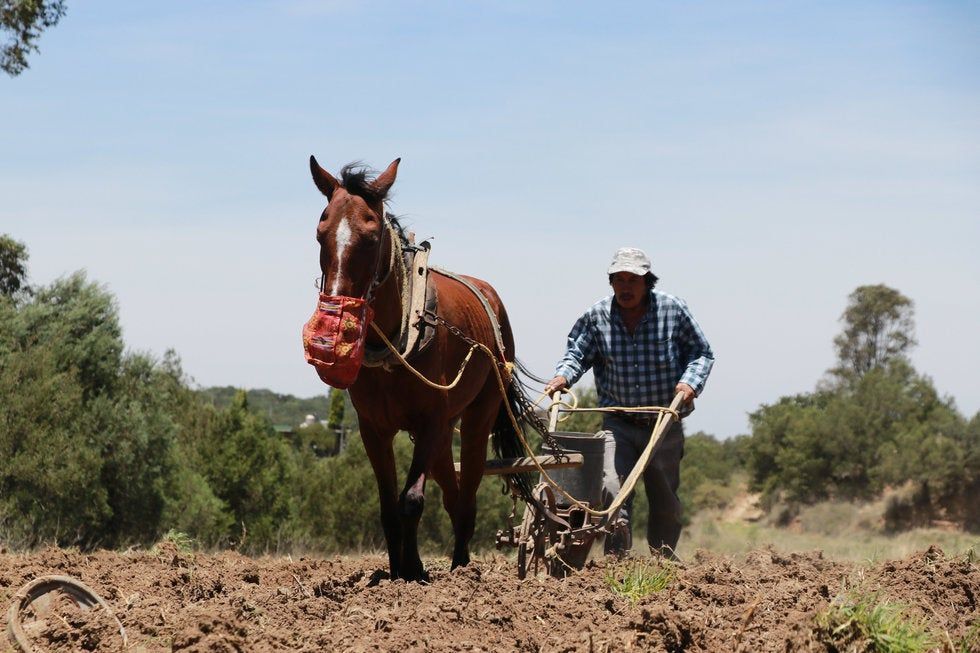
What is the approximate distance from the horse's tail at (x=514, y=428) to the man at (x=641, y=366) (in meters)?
0.27

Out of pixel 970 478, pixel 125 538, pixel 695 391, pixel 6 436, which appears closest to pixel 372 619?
pixel 695 391

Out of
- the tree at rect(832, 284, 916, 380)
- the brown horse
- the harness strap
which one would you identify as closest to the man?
the brown horse

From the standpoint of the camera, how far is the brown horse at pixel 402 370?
19.5 feet

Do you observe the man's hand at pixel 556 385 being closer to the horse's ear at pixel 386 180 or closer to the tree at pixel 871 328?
the horse's ear at pixel 386 180

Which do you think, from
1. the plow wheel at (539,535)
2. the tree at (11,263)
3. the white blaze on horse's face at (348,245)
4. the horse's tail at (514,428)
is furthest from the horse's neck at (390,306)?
the tree at (11,263)

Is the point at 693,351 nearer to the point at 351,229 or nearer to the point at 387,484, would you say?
the point at 387,484

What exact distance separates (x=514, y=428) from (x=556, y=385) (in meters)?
0.41

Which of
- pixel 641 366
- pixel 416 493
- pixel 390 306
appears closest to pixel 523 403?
pixel 641 366

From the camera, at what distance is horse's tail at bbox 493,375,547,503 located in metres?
7.94

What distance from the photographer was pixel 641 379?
27.1 feet

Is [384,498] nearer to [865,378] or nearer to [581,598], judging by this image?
[581,598]

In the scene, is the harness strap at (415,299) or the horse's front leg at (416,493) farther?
the horse's front leg at (416,493)

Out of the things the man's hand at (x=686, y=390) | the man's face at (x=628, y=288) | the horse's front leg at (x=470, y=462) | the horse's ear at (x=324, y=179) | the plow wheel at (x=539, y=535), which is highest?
the horse's ear at (x=324, y=179)

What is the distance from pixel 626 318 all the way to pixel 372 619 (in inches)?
143
